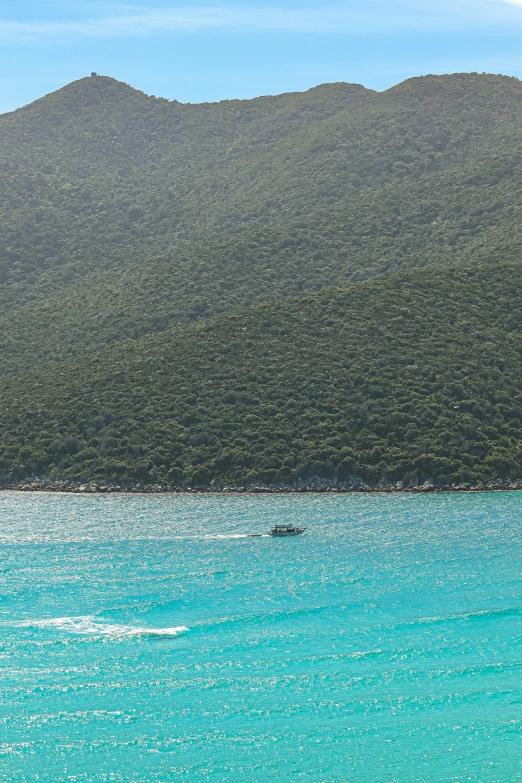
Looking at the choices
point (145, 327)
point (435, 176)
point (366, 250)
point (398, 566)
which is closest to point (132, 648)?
point (398, 566)

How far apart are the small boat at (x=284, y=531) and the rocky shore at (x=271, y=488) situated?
1613cm

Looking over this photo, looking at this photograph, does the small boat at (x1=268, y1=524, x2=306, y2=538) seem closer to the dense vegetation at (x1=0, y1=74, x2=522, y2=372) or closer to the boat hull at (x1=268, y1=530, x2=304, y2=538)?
the boat hull at (x1=268, y1=530, x2=304, y2=538)

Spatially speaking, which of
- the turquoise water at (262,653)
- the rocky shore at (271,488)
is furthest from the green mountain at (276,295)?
the turquoise water at (262,653)

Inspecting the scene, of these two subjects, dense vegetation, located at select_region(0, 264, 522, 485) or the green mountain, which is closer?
dense vegetation, located at select_region(0, 264, 522, 485)

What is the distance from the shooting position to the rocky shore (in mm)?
65188

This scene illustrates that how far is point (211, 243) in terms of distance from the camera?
417 ft

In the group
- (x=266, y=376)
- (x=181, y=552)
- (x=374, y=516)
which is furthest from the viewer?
(x=266, y=376)

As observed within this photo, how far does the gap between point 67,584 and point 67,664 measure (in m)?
10.8

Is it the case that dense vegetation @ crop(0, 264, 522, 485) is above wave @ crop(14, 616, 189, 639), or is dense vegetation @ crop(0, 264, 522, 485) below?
above

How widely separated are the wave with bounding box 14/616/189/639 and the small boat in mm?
16493

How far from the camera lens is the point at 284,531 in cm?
4981

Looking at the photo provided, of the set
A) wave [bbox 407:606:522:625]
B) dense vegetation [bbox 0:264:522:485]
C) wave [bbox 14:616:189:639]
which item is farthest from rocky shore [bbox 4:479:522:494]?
wave [bbox 14:616:189:639]

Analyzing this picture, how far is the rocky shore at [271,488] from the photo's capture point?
65.2m

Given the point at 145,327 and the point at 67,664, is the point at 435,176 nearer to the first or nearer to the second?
the point at 145,327
